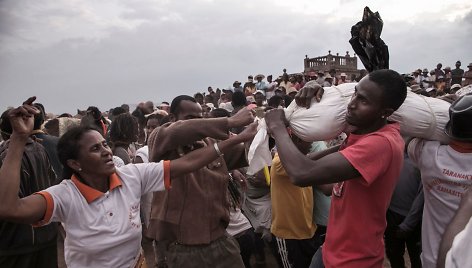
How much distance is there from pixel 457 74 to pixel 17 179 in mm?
14447

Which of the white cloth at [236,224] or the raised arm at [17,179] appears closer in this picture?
the raised arm at [17,179]

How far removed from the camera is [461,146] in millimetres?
2252

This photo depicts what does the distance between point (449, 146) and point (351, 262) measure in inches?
36.5

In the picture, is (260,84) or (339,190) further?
(260,84)

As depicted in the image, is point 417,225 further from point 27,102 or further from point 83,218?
point 27,102

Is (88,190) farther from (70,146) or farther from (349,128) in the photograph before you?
(349,128)

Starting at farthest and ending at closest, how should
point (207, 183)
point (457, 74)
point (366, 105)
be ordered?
1. point (457, 74)
2. point (207, 183)
3. point (366, 105)

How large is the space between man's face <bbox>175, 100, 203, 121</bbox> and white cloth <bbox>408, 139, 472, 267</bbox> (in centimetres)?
148

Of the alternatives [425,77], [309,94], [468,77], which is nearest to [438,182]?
[309,94]

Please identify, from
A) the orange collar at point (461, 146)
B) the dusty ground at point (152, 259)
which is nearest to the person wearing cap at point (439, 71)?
the dusty ground at point (152, 259)

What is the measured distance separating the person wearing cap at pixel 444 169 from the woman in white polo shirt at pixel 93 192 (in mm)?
1094

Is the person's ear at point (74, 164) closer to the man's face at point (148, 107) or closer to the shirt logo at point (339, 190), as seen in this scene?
the shirt logo at point (339, 190)

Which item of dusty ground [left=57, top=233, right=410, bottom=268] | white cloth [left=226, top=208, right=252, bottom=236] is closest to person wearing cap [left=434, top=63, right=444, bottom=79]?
dusty ground [left=57, top=233, right=410, bottom=268]

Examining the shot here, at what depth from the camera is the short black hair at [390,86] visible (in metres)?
1.97
